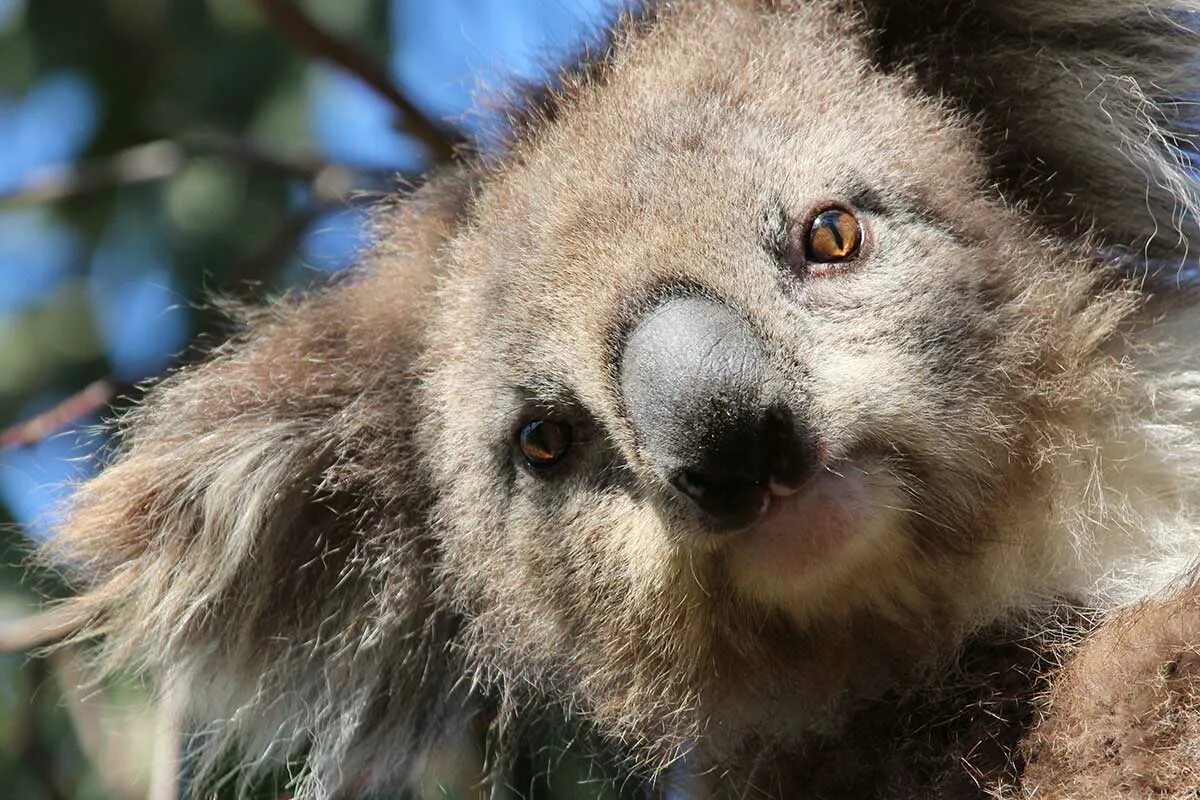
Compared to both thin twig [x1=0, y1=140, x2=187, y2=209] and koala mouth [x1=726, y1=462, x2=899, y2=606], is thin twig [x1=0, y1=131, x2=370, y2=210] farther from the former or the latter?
koala mouth [x1=726, y1=462, x2=899, y2=606]

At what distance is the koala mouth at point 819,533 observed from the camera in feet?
7.61

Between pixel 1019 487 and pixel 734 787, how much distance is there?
897mm

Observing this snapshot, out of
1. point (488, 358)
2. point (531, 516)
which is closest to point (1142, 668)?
point (531, 516)

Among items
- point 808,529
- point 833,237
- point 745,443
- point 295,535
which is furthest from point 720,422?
point 295,535

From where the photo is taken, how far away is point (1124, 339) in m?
2.64

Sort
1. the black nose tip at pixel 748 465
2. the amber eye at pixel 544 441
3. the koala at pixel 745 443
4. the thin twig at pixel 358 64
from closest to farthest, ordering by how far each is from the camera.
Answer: the black nose tip at pixel 748 465 < the koala at pixel 745 443 < the amber eye at pixel 544 441 < the thin twig at pixel 358 64

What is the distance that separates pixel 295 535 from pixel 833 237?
1324mm

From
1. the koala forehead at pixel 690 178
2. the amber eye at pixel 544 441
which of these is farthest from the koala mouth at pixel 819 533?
the amber eye at pixel 544 441

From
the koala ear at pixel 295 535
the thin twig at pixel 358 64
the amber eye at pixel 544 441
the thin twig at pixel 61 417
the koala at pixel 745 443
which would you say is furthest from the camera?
the thin twig at pixel 61 417

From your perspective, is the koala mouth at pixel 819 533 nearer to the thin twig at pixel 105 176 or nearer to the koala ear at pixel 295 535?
the koala ear at pixel 295 535

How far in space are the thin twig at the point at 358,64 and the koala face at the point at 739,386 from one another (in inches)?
24.0

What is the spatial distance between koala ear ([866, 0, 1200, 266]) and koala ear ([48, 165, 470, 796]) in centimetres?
107

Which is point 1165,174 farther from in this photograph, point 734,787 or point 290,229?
point 290,229

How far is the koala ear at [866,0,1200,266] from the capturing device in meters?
2.76
